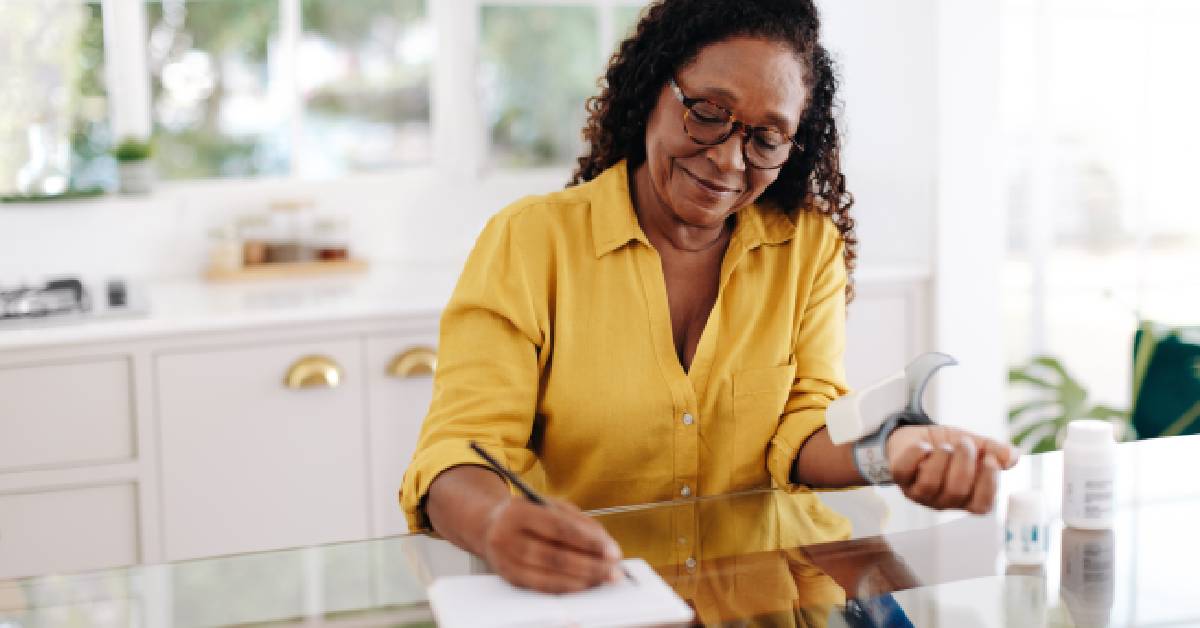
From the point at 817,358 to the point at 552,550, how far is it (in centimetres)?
78

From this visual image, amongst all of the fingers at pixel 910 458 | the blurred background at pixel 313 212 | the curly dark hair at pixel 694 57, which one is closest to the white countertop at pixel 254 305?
the blurred background at pixel 313 212

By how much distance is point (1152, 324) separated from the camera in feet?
8.05

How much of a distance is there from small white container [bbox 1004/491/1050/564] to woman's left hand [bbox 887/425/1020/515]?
33 millimetres

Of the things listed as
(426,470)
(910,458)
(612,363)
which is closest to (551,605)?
(426,470)

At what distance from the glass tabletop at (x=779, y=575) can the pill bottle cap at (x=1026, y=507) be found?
44 millimetres

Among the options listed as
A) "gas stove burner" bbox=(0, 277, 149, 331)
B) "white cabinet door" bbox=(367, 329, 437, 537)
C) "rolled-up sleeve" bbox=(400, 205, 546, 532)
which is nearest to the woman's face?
"rolled-up sleeve" bbox=(400, 205, 546, 532)

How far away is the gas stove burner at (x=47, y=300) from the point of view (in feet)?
8.84

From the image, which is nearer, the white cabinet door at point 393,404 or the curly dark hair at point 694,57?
the curly dark hair at point 694,57

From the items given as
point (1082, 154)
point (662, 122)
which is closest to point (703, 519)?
point (662, 122)

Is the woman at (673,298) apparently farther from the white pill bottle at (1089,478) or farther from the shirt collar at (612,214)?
the white pill bottle at (1089,478)

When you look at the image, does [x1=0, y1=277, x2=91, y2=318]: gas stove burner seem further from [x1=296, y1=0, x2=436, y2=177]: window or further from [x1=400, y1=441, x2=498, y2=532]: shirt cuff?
[x1=400, y1=441, x2=498, y2=532]: shirt cuff

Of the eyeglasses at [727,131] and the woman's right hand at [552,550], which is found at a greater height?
the eyeglasses at [727,131]

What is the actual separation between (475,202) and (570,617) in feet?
8.52

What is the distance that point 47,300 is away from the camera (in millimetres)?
2820
